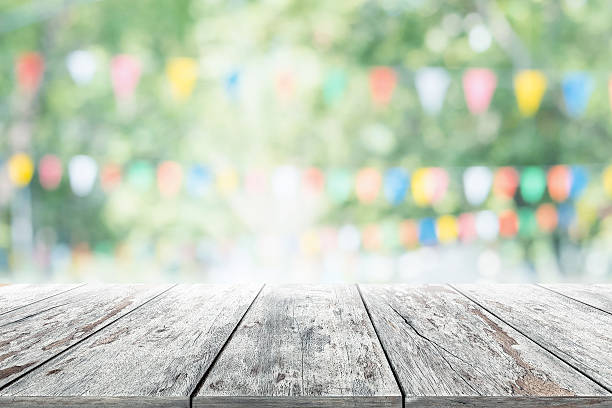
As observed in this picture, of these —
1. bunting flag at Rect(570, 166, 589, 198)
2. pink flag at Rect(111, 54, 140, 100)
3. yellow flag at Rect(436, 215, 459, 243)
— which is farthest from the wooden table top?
yellow flag at Rect(436, 215, 459, 243)

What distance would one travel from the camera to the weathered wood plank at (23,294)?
108 centimetres

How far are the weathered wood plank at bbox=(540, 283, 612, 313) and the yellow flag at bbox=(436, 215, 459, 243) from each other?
4325 mm

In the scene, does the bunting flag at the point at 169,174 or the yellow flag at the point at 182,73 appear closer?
the yellow flag at the point at 182,73

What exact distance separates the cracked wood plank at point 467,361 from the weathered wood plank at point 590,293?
8.5 inches

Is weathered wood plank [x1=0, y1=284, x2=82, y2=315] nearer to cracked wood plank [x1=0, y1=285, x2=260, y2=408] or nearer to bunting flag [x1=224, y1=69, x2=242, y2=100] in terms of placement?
cracked wood plank [x1=0, y1=285, x2=260, y2=408]

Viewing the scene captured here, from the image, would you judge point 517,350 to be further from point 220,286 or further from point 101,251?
point 101,251

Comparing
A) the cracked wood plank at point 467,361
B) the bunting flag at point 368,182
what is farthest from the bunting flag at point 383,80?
the cracked wood plank at point 467,361

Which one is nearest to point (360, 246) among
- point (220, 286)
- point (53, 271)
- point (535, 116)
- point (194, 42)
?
point (535, 116)

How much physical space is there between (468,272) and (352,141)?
5.68ft

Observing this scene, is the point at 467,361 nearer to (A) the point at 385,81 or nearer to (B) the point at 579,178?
(A) the point at 385,81

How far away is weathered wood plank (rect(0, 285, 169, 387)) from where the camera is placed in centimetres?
74

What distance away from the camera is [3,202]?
680cm

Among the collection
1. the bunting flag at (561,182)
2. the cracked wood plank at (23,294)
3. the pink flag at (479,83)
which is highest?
the pink flag at (479,83)

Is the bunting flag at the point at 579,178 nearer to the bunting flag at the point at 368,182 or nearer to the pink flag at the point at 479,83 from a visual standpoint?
the pink flag at the point at 479,83
